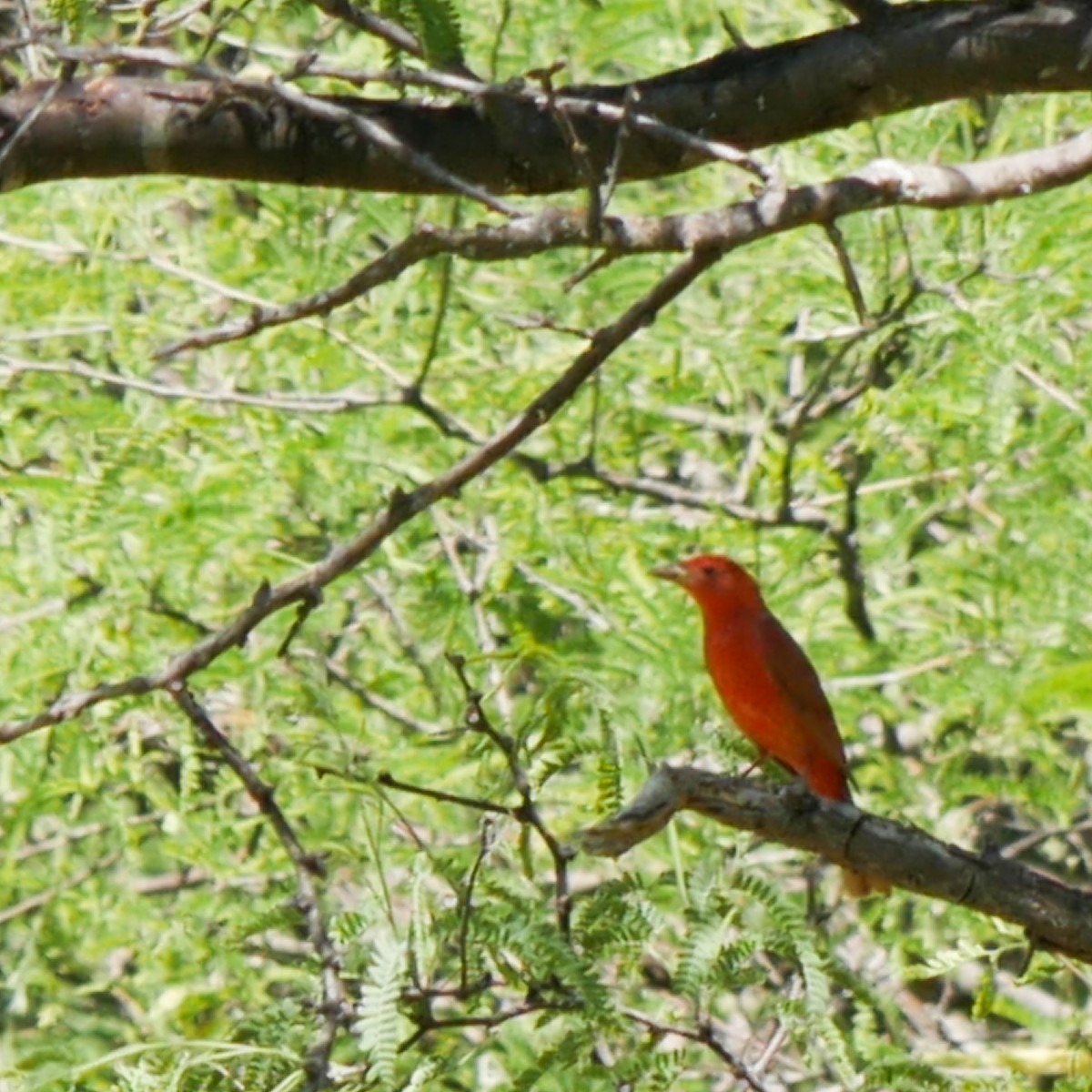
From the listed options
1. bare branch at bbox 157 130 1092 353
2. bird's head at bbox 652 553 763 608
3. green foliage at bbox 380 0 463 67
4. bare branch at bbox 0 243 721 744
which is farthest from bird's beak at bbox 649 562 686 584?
green foliage at bbox 380 0 463 67

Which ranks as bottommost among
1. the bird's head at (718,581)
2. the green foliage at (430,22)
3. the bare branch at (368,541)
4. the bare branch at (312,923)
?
the bare branch at (312,923)

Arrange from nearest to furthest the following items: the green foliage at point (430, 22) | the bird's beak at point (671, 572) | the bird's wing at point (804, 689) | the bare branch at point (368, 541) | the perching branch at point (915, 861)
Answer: the green foliage at point (430, 22)
the bare branch at point (368, 541)
the perching branch at point (915, 861)
the bird's wing at point (804, 689)
the bird's beak at point (671, 572)

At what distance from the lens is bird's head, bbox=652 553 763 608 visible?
538cm

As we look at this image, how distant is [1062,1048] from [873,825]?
5.75 ft

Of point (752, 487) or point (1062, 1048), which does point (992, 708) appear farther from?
point (752, 487)

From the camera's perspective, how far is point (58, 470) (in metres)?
5.62

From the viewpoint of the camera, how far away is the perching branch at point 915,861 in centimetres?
306

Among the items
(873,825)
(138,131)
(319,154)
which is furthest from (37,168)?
(873,825)

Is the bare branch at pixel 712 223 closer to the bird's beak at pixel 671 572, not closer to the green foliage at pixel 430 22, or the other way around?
the green foliage at pixel 430 22

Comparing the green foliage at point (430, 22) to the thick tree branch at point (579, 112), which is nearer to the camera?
the green foliage at point (430, 22)

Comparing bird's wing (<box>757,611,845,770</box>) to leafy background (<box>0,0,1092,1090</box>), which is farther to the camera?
bird's wing (<box>757,611,845,770</box>)

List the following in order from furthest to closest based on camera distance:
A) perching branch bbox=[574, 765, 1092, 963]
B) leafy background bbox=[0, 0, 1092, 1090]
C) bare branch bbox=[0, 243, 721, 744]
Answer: leafy background bbox=[0, 0, 1092, 1090]
perching branch bbox=[574, 765, 1092, 963]
bare branch bbox=[0, 243, 721, 744]

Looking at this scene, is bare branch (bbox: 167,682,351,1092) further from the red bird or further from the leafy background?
the red bird

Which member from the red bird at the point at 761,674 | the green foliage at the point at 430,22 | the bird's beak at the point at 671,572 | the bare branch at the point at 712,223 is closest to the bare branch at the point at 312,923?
the bare branch at the point at 712,223
